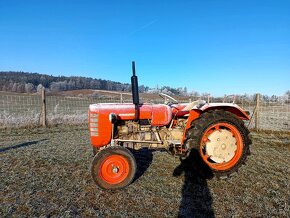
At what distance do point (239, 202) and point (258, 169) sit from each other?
171 centimetres

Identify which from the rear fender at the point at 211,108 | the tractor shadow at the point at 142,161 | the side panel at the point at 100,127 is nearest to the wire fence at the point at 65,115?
the tractor shadow at the point at 142,161

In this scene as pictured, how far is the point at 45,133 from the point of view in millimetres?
8602

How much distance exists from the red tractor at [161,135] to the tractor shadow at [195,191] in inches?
4.4

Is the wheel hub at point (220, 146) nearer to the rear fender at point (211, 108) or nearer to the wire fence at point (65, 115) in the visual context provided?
the rear fender at point (211, 108)

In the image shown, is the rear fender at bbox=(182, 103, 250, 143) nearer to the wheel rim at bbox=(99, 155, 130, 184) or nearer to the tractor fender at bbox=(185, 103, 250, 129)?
the tractor fender at bbox=(185, 103, 250, 129)

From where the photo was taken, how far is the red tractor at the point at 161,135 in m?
3.65

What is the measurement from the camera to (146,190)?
3551 millimetres

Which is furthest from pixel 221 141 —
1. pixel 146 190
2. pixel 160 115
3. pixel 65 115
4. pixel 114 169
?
pixel 65 115

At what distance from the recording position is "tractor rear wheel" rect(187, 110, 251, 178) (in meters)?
3.84

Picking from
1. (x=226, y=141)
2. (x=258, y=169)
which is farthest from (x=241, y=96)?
(x=226, y=141)

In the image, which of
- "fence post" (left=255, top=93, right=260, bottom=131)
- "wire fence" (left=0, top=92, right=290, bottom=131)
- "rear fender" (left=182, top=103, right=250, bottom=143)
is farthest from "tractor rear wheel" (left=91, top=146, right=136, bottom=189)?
"fence post" (left=255, top=93, right=260, bottom=131)

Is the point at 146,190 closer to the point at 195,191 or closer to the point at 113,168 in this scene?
the point at 113,168

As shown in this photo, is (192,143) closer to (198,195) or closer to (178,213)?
Result: (198,195)

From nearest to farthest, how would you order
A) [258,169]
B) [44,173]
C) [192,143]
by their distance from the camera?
1. [192,143]
2. [44,173]
3. [258,169]
